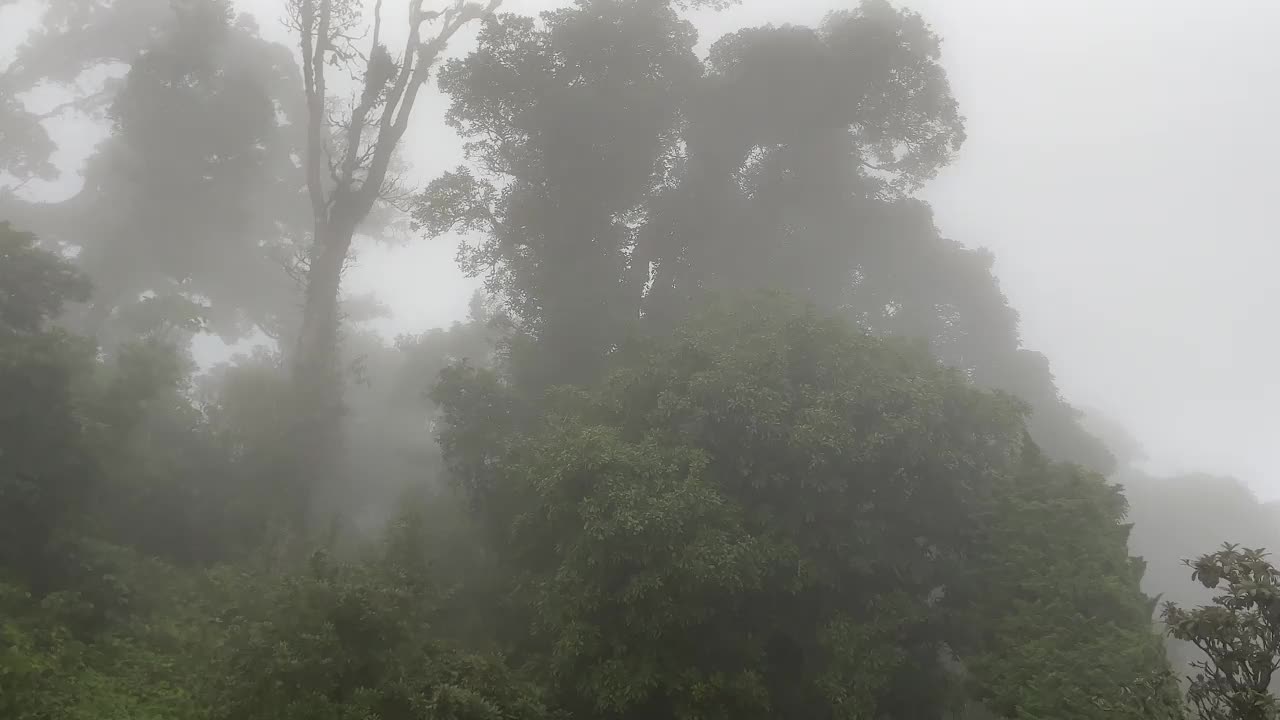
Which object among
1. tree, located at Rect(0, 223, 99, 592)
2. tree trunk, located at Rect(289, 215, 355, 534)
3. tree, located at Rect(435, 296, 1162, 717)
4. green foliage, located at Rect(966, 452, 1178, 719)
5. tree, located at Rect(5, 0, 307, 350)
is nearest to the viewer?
green foliage, located at Rect(966, 452, 1178, 719)

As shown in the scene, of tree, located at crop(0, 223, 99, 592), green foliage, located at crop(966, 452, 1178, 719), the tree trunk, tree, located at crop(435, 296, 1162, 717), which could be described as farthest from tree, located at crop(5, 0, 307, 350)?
green foliage, located at crop(966, 452, 1178, 719)

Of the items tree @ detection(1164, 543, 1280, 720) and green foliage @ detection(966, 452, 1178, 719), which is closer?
tree @ detection(1164, 543, 1280, 720)

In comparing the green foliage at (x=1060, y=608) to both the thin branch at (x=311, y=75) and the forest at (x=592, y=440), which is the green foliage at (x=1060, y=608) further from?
the thin branch at (x=311, y=75)

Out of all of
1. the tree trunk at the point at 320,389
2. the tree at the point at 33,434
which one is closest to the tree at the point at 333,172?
the tree trunk at the point at 320,389

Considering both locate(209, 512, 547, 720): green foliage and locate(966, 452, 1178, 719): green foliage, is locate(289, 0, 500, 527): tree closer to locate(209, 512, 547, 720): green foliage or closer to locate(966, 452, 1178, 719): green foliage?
locate(209, 512, 547, 720): green foliage

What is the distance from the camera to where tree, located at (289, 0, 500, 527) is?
72.4ft

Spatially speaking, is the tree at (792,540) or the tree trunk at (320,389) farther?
the tree trunk at (320,389)

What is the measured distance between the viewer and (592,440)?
43.3 ft

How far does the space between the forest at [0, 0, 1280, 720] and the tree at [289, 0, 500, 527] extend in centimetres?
14

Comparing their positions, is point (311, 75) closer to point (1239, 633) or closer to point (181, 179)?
point (181, 179)

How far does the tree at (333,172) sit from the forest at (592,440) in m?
0.14

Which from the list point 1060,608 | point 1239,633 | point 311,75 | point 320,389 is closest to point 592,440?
point 1060,608

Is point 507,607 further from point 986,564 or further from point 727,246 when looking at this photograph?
point 727,246

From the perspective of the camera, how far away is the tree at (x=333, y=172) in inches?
869
